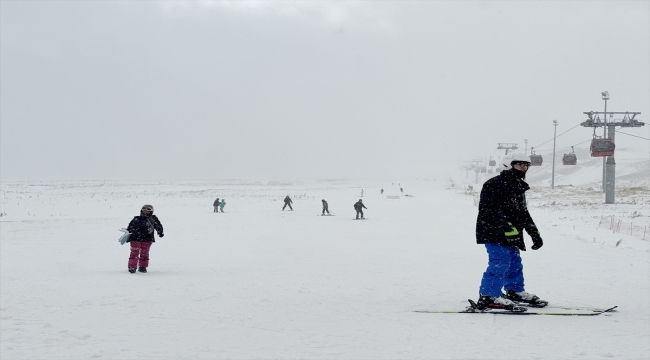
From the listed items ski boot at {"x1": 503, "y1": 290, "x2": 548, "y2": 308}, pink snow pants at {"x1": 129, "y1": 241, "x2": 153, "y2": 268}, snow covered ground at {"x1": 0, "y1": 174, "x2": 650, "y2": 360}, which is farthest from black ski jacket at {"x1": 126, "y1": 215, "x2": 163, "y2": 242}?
ski boot at {"x1": 503, "y1": 290, "x2": 548, "y2": 308}

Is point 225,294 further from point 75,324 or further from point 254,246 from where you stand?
point 254,246

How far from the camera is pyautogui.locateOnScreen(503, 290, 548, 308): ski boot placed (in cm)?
645

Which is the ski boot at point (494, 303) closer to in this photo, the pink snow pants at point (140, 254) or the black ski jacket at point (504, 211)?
the black ski jacket at point (504, 211)

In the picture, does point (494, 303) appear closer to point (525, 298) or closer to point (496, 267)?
point (496, 267)

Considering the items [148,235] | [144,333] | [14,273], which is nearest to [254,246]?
[148,235]

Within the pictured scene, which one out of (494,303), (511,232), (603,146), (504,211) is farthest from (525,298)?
Answer: (603,146)

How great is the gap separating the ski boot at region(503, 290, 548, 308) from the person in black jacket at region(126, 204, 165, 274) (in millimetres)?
6938

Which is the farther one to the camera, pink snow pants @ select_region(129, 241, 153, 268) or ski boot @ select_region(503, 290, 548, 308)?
pink snow pants @ select_region(129, 241, 153, 268)

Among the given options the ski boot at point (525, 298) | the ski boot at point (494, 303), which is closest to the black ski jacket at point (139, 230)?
the ski boot at point (494, 303)

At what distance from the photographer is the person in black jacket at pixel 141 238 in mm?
10188

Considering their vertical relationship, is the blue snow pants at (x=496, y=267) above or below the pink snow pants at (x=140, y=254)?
above

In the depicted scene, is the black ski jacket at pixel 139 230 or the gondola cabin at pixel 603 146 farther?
the gondola cabin at pixel 603 146

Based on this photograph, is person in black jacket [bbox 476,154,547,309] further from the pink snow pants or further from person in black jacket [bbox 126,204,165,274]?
the pink snow pants

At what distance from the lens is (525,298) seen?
21.4ft
